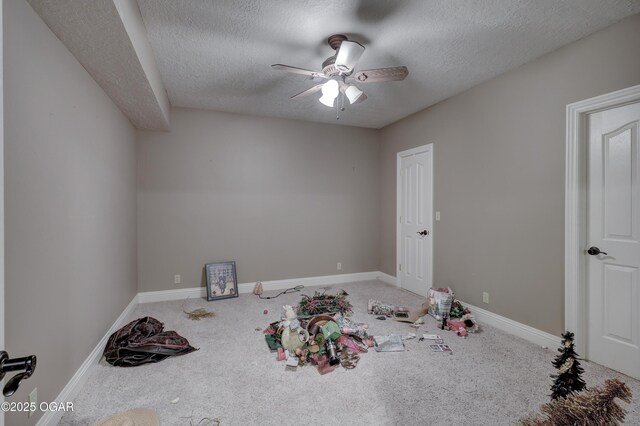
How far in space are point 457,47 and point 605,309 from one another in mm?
2418

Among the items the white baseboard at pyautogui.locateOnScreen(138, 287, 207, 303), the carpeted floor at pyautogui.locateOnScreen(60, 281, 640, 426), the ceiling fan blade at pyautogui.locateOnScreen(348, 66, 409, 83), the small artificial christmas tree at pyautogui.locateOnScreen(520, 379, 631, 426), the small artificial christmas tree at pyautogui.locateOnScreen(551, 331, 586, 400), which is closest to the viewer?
the small artificial christmas tree at pyautogui.locateOnScreen(520, 379, 631, 426)

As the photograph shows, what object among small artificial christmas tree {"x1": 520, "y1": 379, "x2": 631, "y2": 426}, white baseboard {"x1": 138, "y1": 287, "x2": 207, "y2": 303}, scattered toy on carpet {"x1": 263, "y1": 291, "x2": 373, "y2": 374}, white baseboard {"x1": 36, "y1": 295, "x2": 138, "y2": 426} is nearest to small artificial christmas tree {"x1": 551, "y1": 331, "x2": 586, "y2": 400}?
small artificial christmas tree {"x1": 520, "y1": 379, "x2": 631, "y2": 426}

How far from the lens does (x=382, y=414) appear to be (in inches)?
71.4

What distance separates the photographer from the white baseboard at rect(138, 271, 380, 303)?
394cm

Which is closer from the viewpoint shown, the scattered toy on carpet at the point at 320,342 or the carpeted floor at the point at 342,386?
the carpeted floor at the point at 342,386

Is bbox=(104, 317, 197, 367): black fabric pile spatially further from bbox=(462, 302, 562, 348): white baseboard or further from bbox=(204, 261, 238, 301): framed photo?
bbox=(462, 302, 562, 348): white baseboard

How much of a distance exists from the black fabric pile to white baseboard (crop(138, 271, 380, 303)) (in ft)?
3.98

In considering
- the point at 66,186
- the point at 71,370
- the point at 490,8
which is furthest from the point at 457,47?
the point at 71,370

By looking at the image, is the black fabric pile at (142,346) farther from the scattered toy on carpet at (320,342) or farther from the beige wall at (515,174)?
the beige wall at (515,174)

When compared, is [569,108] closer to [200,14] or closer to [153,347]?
[200,14]

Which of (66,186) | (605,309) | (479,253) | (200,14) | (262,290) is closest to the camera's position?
(66,186)

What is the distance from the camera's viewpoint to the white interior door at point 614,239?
2.17m

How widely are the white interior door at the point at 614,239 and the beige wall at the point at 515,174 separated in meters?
0.20

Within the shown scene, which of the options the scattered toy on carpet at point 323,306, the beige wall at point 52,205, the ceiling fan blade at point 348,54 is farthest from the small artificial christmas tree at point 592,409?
the scattered toy on carpet at point 323,306
